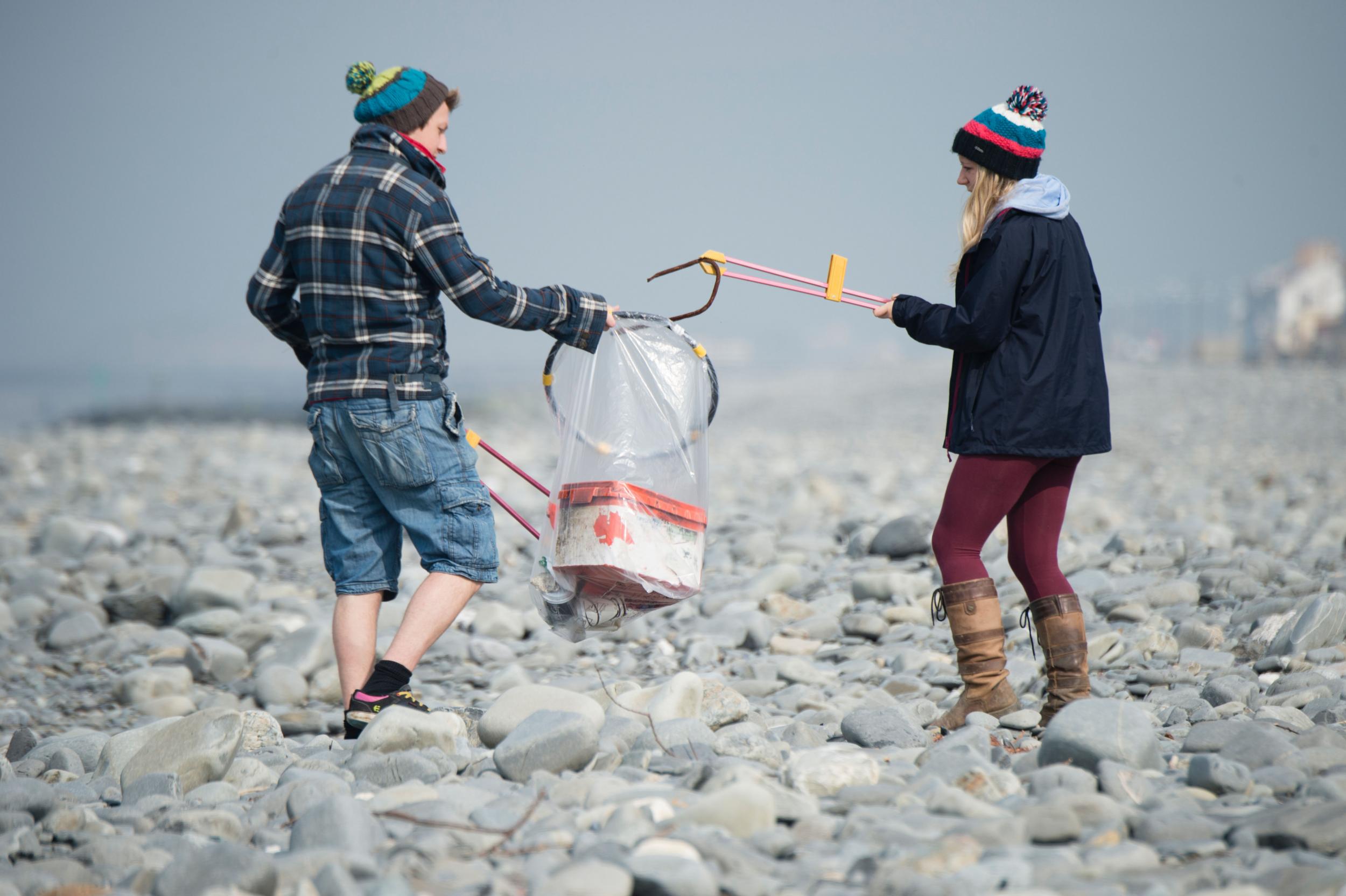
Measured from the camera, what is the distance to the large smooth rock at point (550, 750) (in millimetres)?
2490

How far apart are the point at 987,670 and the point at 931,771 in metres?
0.68

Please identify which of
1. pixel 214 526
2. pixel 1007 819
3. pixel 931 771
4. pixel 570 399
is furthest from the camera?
pixel 214 526

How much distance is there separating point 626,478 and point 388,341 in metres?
0.78

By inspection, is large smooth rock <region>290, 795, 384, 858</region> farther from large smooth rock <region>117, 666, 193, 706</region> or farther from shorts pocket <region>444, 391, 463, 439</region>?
large smooth rock <region>117, 666, 193, 706</region>

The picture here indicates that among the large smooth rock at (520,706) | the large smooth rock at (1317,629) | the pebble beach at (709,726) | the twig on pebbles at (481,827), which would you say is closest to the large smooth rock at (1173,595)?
the pebble beach at (709,726)

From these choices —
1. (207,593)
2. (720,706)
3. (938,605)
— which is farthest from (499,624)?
(938,605)

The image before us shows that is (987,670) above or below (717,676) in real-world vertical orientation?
above

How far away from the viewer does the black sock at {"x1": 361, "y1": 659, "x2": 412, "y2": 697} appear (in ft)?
9.68

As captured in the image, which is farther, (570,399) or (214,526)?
(214,526)

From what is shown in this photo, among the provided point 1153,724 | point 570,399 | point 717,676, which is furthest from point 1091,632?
point 570,399

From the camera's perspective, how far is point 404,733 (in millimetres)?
2715

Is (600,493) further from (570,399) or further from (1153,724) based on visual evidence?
(1153,724)

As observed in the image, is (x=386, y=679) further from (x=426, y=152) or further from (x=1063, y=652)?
(x=1063, y=652)

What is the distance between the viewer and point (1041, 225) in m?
2.71
